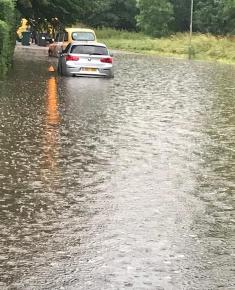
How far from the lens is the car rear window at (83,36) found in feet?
102

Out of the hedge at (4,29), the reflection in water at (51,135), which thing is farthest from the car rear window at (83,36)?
the reflection in water at (51,135)

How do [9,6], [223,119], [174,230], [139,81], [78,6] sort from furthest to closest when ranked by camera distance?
[78,6] < [139,81] < [9,6] < [223,119] < [174,230]

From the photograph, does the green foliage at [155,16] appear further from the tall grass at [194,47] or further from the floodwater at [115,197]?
the floodwater at [115,197]

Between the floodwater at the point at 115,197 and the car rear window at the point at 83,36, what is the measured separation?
50.2ft

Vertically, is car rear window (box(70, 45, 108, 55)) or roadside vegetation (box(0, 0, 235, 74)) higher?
car rear window (box(70, 45, 108, 55))

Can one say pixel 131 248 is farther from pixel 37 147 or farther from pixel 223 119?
pixel 223 119

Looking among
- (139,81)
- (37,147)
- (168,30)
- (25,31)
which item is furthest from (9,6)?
(168,30)

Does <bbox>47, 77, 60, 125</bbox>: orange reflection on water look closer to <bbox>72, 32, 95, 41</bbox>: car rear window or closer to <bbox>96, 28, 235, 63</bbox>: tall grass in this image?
<bbox>72, 32, 95, 41</bbox>: car rear window

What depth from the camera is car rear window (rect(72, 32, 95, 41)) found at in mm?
31219

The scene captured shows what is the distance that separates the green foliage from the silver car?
6223cm

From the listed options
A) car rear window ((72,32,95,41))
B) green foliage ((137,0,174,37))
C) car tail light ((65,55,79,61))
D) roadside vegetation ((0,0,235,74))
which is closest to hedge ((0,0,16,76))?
Answer: car tail light ((65,55,79,61))

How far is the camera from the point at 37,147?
1064cm

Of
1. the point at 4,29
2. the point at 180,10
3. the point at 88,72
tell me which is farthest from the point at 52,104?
the point at 180,10

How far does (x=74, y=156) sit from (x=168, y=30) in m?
79.8
